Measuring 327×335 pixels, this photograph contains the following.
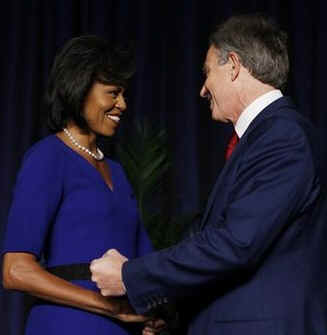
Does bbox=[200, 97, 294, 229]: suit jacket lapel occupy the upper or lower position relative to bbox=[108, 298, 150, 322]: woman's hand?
upper

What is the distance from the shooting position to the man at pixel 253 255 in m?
1.60

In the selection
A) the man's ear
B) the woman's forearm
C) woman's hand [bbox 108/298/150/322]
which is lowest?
woman's hand [bbox 108/298/150/322]

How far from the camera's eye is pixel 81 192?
78.3 inches

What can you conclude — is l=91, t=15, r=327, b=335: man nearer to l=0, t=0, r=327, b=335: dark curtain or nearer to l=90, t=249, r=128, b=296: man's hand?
l=90, t=249, r=128, b=296: man's hand

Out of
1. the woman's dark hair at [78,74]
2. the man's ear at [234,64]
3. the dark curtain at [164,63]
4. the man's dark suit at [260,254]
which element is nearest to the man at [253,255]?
the man's dark suit at [260,254]

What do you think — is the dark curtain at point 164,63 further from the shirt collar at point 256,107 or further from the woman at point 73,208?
the shirt collar at point 256,107

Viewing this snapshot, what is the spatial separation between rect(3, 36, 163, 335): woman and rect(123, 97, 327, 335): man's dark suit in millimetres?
292

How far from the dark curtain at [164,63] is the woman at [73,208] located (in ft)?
4.80

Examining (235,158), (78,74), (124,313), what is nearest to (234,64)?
(235,158)

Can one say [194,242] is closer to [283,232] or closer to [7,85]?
[283,232]

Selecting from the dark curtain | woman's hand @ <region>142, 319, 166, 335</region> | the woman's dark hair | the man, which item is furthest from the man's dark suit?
the dark curtain

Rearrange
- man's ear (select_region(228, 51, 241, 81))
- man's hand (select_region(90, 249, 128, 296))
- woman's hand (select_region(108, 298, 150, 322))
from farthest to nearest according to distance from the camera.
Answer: woman's hand (select_region(108, 298, 150, 322)) → man's ear (select_region(228, 51, 241, 81)) → man's hand (select_region(90, 249, 128, 296))

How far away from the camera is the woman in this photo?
1896 mm

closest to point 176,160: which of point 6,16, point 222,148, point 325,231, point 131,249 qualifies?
point 222,148
